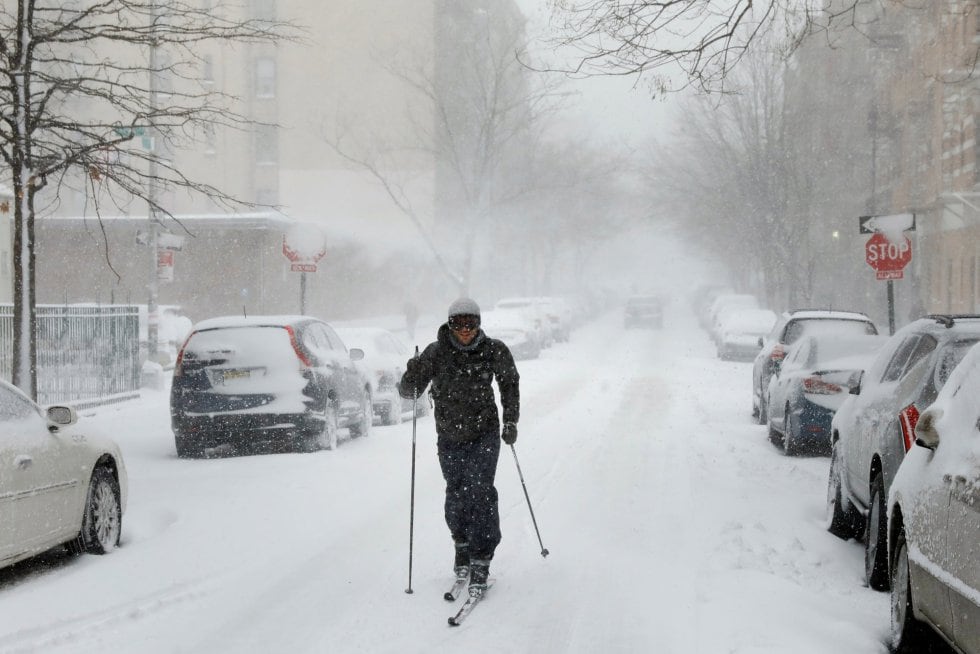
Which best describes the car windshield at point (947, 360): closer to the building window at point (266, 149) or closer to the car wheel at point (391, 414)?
the car wheel at point (391, 414)

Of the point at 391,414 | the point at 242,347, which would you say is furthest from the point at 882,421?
the point at 391,414

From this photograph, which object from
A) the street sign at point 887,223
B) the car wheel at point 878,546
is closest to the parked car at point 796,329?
the street sign at point 887,223

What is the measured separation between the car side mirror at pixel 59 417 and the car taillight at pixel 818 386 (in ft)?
27.4

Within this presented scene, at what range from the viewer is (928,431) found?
17.4 ft

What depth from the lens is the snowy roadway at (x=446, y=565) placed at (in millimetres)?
6078

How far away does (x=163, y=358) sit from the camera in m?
29.4

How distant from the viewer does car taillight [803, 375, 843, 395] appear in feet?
43.9

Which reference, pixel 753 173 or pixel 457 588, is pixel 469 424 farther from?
pixel 753 173

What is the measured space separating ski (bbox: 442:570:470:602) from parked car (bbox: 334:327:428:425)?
10082mm

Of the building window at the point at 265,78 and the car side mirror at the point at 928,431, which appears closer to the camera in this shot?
the car side mirror at the point at 928,431

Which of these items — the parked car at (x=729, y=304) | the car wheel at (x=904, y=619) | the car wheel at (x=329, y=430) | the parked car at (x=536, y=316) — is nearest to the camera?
the car wheel at (x=904, y=619)

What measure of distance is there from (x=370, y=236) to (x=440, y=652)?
5153cm

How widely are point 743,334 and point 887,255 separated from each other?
16760 millimetres

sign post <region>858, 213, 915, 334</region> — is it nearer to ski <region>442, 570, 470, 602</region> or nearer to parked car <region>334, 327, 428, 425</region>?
parked car <region>334, 327, 428, 425</region>
